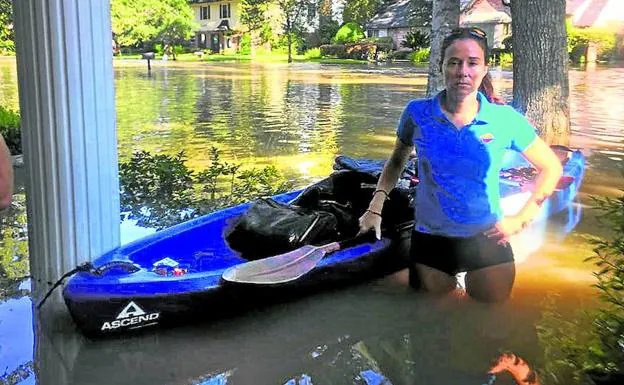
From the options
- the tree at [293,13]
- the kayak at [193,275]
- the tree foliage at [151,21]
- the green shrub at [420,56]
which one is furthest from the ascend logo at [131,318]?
the tree foliage at [151,21]

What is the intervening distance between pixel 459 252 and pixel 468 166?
49 centimetres

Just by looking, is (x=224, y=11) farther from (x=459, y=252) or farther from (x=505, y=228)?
(x=505, y=228)

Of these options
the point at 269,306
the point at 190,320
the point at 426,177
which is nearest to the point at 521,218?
the point at 426,177

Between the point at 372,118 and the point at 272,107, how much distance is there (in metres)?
2.92

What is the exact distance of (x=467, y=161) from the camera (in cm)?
388

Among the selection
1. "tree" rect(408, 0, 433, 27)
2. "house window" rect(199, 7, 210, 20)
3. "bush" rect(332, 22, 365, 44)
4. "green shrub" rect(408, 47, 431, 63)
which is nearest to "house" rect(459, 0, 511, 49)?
"tree" rect(408, 0, 433, 27)

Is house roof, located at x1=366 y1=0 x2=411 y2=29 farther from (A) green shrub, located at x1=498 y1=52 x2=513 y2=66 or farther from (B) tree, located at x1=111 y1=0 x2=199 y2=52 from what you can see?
(B) tree, located at x1=111 y1=0 x2=199 y2=52

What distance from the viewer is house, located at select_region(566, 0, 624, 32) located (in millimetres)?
38844

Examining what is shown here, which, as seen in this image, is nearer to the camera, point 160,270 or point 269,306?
point 160,270

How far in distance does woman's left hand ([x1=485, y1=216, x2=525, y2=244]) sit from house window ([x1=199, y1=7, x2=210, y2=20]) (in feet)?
198

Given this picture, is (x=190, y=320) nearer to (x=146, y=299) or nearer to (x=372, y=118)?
(x=146, y=299)

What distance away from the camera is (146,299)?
372 centimetres

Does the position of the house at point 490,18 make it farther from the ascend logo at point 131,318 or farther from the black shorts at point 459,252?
the ascend logo at point 131,318

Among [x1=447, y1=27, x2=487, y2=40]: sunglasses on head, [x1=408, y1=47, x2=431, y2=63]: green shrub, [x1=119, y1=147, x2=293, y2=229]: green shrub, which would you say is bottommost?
[x1=119, y1=147, x2=293, y2=229]: green shrub
